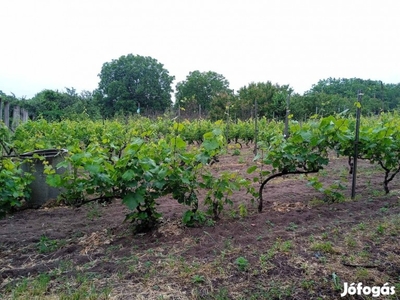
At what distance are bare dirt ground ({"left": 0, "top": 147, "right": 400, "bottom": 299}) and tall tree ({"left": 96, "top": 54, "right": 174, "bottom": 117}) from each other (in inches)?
1485

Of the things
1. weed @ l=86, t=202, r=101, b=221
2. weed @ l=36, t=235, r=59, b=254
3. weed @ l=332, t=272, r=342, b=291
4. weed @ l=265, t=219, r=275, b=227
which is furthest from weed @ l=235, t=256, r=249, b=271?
weed @ l=86, t=202, r=101, b=221

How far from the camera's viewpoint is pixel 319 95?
90.5 ft

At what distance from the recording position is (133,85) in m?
42.7

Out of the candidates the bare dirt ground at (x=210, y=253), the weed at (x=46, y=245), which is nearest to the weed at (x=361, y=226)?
the bare dirt ground at (x=210, y=253)

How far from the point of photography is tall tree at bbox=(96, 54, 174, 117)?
4141 cm

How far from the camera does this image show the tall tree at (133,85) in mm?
41406

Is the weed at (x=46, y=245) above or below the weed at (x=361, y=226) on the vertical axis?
below

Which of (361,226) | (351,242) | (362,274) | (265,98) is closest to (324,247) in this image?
(351,242)

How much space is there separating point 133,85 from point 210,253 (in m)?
41.9

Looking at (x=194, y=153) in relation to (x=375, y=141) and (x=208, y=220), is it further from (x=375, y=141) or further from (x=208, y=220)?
(x=375, y=141)

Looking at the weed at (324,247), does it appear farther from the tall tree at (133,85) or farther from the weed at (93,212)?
the tall tree at (133,85)

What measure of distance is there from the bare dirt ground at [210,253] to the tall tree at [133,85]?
3771cm

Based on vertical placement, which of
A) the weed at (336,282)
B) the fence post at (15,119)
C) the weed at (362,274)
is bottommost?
the weed at (336,282)

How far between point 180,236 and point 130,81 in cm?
4160
